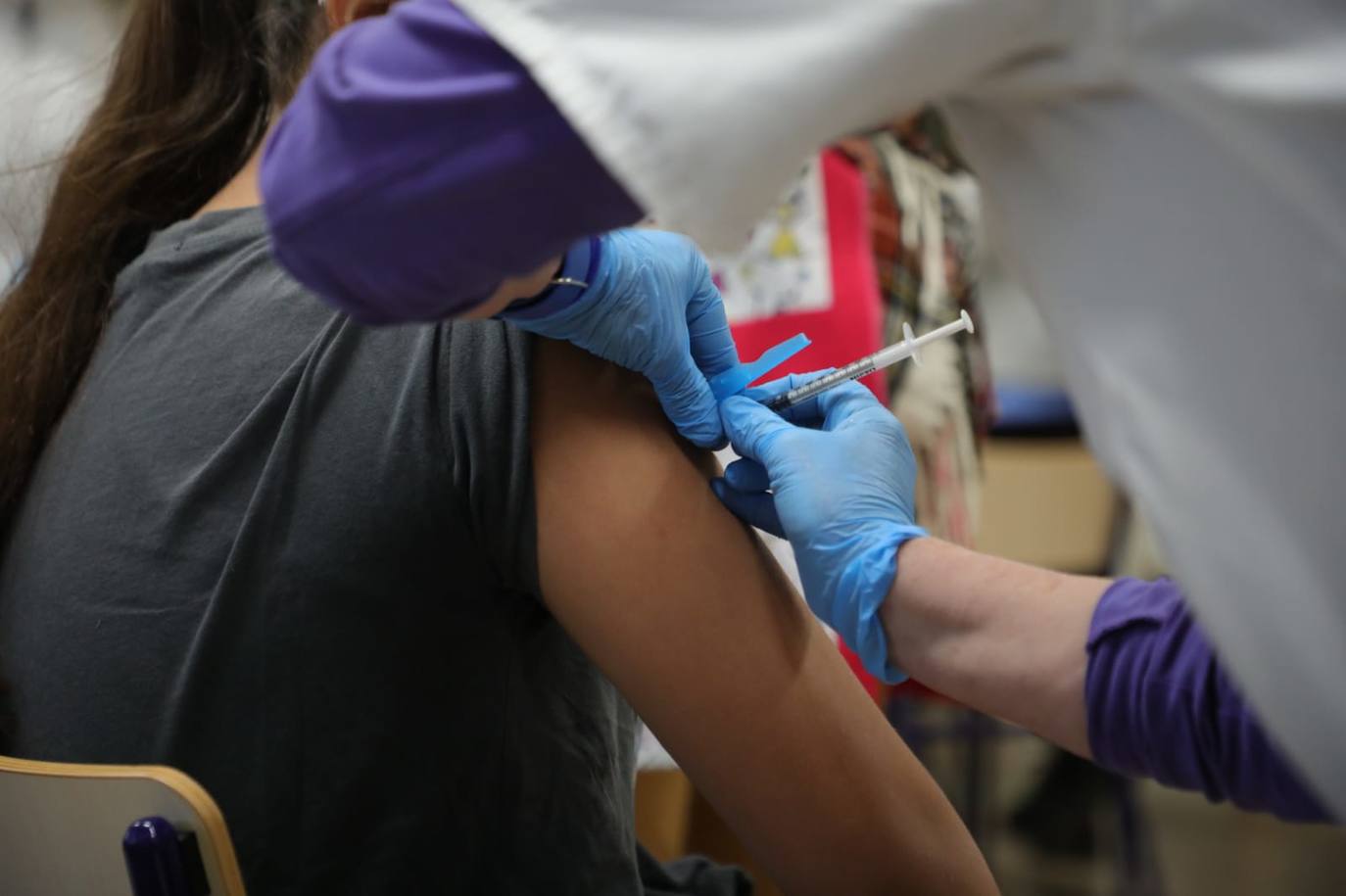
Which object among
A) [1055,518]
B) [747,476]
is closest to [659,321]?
[747,476]

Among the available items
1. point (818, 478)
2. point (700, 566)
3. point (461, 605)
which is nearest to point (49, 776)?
point (461, 605)

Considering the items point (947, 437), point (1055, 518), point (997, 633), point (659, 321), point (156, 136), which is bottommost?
point (1055, 518)

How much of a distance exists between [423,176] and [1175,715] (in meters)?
0.48

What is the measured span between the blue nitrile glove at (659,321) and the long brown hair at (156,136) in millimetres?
438

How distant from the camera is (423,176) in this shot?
576mm

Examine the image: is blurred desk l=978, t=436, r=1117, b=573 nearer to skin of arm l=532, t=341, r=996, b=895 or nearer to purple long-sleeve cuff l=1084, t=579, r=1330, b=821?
skin of arm l=532, t=341, r=996, b=895

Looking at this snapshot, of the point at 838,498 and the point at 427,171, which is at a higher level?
the point at 427,171

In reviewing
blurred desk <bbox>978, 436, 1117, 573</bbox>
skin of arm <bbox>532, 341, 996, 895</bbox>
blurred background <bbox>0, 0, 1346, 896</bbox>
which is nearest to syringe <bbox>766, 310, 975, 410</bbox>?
skin of arm <bbox>532, 341, 996, 895</bbox>

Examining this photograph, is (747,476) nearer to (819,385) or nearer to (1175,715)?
(819,385)

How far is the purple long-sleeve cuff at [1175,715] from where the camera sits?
0.62m

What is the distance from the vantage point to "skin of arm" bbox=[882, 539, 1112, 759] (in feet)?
2.23

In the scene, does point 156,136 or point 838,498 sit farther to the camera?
point 156,136

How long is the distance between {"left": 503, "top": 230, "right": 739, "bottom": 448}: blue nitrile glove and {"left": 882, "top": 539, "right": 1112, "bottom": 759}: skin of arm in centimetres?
21

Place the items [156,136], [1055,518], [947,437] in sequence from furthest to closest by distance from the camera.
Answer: [1055,518], [947,437], [156,136]
